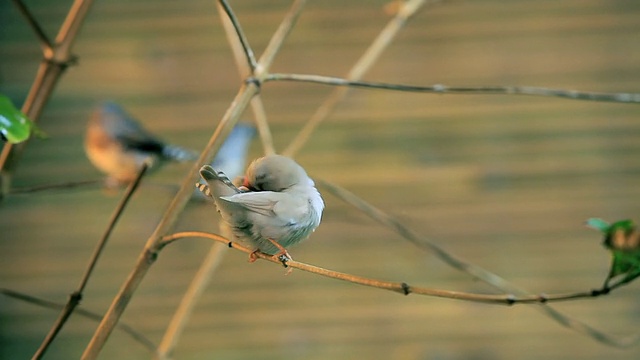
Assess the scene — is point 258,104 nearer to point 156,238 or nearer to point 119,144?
point 156,238

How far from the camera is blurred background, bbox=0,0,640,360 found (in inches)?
85.7

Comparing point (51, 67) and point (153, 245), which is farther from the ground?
point (51, 67)

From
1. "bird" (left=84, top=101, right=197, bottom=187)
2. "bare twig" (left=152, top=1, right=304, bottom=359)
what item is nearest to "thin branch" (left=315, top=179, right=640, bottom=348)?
"bare twig" (left=152, top=1, right=304, bottom=359)

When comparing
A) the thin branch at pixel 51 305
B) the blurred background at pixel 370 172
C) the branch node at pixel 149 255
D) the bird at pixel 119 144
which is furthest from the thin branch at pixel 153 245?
the blurred background at pixel 370 172

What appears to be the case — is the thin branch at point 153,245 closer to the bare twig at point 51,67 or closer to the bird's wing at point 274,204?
the bird's wing at point 274,204

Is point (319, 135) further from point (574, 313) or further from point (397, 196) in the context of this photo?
point (574, 313)

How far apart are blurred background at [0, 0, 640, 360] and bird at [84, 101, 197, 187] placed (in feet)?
1.95

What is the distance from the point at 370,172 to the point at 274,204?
174 centimetres

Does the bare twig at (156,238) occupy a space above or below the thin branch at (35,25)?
below

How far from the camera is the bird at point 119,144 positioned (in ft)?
4.89

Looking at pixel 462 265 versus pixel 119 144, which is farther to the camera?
pixel 119 144

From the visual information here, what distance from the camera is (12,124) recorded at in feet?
1.55

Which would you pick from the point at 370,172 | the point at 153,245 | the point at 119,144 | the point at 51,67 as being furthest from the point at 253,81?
the point at 370,172

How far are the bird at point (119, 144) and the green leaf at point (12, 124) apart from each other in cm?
98
